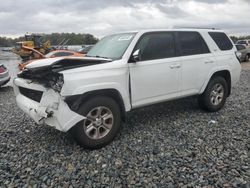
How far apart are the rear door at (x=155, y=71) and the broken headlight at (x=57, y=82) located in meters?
1.22

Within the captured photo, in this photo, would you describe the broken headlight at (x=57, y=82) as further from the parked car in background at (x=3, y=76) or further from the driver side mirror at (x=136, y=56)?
the parked car in background at (x=3, y=76)

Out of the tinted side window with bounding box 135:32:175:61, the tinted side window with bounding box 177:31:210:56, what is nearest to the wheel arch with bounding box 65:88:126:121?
the tinted side window with bounding box 135:32:175:61

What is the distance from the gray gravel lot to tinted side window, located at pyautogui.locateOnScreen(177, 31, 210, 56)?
1427 millimetres

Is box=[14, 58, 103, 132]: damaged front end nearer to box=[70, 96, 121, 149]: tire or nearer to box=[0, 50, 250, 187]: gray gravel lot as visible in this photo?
box=[70, 96, 121, 149]: tire

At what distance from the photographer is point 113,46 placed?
472 centimetres

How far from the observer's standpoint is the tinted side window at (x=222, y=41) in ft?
18.5

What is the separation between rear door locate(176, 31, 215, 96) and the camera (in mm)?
5000

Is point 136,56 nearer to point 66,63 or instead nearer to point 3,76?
point 66,63

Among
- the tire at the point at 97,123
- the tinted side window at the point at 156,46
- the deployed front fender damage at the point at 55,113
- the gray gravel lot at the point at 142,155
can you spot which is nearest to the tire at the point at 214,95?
the gray gravel lot at the point at 142,155

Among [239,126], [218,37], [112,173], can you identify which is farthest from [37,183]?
[218,37]

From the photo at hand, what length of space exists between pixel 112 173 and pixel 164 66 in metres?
2.28

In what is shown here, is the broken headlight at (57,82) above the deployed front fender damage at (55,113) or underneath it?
above

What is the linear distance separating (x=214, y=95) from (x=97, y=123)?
124 inches

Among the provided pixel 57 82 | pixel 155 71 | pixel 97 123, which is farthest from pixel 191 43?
pixel 57 82
